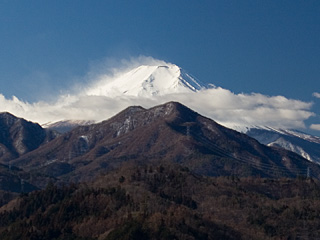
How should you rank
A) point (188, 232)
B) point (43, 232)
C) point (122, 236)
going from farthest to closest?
point (43, 232)
point (188, 232)
point (122, 236)

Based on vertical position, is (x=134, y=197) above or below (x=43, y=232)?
above

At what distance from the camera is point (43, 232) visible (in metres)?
173

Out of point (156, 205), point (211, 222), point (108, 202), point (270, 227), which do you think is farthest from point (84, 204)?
point (270, 227)

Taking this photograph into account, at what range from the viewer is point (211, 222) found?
176 m

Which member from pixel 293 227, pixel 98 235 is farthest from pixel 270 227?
pixel 98 235

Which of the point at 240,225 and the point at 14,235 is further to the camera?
the point at 240,225

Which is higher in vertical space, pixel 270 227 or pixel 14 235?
pixel 270 227

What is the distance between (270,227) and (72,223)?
176ft

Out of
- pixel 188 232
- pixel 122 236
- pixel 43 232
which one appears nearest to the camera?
pixel 122 236

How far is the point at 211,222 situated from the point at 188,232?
54.7 feet

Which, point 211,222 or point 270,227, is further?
point 270,227

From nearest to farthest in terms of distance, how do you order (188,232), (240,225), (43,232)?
(188,232) → (43,232) → (240,225)

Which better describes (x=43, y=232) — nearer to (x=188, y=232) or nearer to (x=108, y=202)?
(x=108, y=202)

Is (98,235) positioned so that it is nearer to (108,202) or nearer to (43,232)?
→ (43,232)
